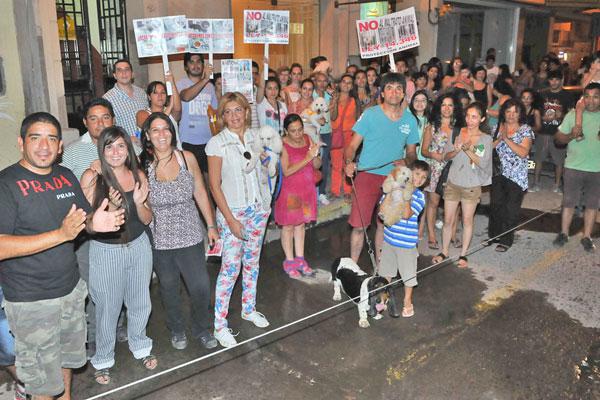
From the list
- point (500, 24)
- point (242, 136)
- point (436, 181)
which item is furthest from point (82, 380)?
point (500, 24)

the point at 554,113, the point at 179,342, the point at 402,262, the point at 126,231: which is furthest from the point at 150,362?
the point at 554,113

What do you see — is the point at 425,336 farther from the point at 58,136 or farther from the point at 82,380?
the point at 58,136

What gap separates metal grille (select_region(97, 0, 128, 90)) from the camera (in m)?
9.00

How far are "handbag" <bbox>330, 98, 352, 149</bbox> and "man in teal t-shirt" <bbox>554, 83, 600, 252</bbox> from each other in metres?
3.19

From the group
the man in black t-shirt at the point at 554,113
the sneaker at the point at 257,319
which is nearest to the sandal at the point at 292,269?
the sneaker at the point at 257,319

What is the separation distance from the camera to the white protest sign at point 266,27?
7.47 m

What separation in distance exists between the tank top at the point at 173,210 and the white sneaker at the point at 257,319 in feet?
3.95

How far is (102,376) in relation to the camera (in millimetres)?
4367

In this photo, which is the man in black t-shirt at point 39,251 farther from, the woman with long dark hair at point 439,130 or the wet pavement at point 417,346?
the woman with long dark hair at point 439,130

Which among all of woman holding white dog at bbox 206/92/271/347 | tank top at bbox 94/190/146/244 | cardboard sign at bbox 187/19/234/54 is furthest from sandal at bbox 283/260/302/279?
cardboard sign at bbox 187/19/234/54

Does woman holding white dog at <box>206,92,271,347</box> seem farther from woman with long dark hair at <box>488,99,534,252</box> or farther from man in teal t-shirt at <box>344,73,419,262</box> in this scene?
woman with long dark hair at <box>488,99,534,252</box>

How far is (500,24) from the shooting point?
59.8 ft

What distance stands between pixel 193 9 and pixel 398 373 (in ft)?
23.8

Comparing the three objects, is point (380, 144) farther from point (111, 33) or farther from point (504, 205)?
point (111, 33)
